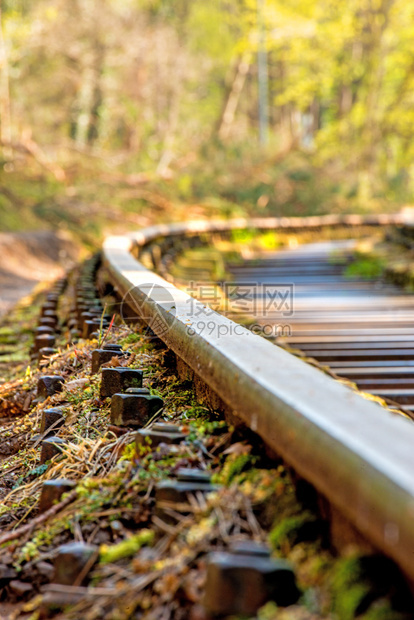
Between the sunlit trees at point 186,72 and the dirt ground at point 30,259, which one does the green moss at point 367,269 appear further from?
the sunlit trees at point 186,72

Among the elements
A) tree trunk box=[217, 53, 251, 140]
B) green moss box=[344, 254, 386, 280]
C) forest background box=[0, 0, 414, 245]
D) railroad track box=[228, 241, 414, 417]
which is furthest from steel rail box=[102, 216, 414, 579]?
tree trunk box=[217, 53, 251, 140]

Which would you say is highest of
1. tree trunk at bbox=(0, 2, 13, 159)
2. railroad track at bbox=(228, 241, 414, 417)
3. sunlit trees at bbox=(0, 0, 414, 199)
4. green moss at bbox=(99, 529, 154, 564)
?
sunlit trees at bbox=(0, 0, 414, 199)

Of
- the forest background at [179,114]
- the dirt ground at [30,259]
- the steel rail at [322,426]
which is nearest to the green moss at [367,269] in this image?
the dirt ground at [30,259]

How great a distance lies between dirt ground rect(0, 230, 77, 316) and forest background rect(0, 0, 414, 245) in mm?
1444

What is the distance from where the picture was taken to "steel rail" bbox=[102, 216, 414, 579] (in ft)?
4.14

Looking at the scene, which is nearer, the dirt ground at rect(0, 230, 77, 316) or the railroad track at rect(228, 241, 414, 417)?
the railroad track at rect(228, 241, 414, 417)

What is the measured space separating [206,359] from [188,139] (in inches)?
1229

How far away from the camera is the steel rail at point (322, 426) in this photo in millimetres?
1262

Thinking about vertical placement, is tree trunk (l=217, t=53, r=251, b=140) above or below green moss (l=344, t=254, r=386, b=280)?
above

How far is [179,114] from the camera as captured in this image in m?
34.8

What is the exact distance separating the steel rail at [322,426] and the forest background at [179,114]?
1372 centimetres

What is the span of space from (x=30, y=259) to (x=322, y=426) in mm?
11637

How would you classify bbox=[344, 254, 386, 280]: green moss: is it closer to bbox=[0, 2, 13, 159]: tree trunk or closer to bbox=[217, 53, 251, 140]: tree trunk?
bbox=[0, 2, 13, 159]: tree trunk

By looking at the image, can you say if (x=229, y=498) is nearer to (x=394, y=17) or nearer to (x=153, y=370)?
(x=153, y=370)
